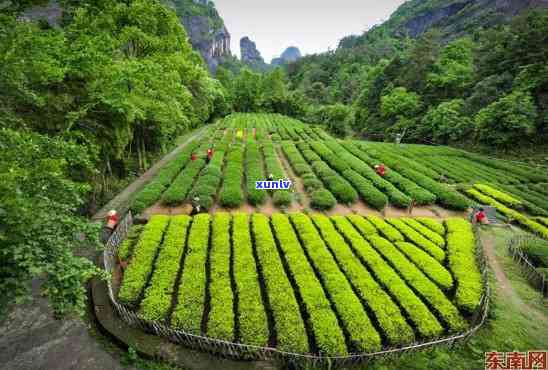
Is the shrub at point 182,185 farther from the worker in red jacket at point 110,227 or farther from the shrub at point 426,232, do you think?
the shrub at point 426,232

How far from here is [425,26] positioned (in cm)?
12356

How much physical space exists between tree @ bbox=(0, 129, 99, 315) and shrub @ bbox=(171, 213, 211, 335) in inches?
133

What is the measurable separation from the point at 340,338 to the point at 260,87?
267ft

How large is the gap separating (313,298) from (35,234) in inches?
319

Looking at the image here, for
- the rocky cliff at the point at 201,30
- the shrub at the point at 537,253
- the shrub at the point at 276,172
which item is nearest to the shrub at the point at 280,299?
the shrub at the point at 276,172

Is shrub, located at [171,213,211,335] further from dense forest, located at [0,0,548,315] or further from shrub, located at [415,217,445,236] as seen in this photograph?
shrub, located at [415,217,445,236]

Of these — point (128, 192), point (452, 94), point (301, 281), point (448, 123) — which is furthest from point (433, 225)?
point (452, 94)

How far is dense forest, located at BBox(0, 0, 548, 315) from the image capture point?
522 cm

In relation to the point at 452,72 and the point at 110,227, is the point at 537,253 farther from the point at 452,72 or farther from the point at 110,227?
the point at 452,72

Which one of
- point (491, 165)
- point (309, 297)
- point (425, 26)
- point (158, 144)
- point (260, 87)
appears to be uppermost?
point (425, 26)

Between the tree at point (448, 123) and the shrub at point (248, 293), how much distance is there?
37615 mm

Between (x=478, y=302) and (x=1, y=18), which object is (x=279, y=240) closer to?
(x=478, y=302)

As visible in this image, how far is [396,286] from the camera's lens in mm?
9891

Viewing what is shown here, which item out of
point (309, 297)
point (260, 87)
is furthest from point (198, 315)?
point (260, 87)
